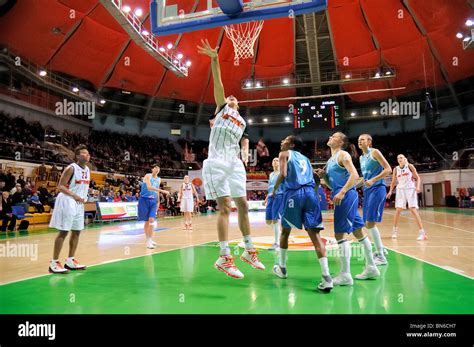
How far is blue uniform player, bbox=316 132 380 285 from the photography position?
391cm

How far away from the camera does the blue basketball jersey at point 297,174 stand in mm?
4043

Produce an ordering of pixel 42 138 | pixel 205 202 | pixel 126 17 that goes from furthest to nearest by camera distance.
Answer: pixel 205 202
pixel 42 138
pixel 126 17

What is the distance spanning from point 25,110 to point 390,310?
25.1 meters

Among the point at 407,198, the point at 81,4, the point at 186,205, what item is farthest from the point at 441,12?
the point at 81,4

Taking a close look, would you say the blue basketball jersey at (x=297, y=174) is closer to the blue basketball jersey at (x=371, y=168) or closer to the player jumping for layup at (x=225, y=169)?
the player jumping for layup at (x=225, y=169)

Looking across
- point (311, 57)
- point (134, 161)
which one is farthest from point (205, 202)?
point (311, 57)

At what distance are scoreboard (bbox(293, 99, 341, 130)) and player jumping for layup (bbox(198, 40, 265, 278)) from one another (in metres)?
20.3

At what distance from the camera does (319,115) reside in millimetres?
23750

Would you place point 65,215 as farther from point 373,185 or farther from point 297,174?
point 373,185

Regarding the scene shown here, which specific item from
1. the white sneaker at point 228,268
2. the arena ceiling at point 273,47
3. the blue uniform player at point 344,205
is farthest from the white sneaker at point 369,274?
the arena ceiling at point 273,47

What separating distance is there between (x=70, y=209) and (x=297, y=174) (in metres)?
3.45

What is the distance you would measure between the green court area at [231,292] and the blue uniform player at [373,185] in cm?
69
